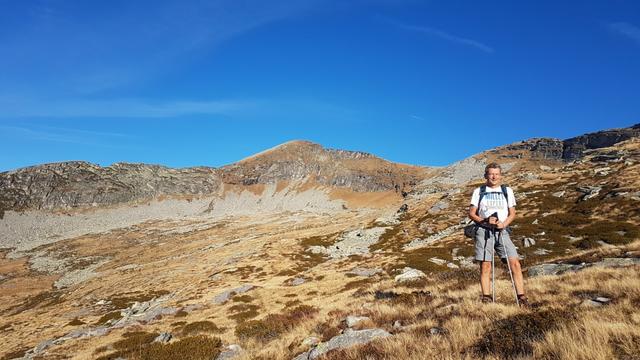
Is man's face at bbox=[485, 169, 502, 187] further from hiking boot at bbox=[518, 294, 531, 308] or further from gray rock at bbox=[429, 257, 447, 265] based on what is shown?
gray rock at bbox=[429, 257, 447, 265]

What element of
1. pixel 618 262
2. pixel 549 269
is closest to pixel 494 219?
pixel 618 262

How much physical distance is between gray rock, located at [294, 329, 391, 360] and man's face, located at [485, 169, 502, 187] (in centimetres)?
489

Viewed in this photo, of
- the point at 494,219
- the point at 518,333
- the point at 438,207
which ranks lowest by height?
the point at 518,333

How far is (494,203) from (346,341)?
5.40m

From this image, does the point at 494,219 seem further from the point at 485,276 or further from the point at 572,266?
the point at 572,266

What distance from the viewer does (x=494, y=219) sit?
10.5m

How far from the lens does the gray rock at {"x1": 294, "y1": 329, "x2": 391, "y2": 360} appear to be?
31.8 ft

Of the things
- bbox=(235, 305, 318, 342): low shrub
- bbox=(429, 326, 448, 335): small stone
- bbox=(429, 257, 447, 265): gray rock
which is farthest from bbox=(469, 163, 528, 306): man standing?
bbox=(429, 257, 447, 265): gray rock

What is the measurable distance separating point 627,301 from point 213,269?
6614 centimetres

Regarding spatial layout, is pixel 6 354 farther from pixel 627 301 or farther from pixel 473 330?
pixel 627 301

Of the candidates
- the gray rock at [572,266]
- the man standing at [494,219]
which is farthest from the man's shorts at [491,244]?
the gray rock at [572,266]

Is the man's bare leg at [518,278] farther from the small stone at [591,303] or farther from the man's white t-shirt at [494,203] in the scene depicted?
the small stone at [591,303]

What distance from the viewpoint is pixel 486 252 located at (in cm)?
1103

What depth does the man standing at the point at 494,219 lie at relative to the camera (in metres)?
10.7
